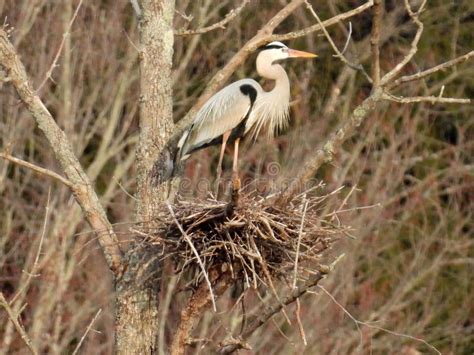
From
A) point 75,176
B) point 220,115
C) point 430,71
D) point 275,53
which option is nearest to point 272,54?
point 275,53

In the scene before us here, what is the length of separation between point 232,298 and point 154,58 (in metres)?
5.75

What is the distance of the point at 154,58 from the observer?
5242mm

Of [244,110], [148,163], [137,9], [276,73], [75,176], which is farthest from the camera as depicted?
[276,73]

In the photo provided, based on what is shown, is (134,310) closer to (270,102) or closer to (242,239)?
(242,239)

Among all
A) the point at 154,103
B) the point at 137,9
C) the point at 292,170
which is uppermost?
the point at 137,9

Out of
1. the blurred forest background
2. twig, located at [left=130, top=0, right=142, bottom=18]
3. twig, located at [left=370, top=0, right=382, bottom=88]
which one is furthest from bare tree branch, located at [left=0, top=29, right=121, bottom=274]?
the blurred forest background

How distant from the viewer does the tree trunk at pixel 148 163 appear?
5.04 m

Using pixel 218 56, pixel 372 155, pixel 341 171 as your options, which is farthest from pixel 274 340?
pixel 218 56

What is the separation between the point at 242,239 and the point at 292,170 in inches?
183

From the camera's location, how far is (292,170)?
31.3 ft

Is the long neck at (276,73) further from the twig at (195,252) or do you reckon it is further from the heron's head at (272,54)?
the twig at (195,252)

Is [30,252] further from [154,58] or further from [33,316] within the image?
[154,58]

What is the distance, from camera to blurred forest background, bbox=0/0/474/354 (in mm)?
10828

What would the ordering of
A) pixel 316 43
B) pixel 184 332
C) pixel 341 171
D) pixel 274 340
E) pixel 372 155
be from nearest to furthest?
pixel 184 332 → pixel 274 340 → pixel 341 171 → pixel 372 155 → pixel 316 43
